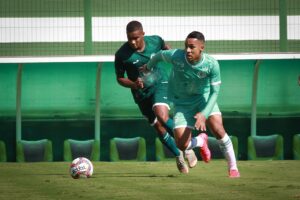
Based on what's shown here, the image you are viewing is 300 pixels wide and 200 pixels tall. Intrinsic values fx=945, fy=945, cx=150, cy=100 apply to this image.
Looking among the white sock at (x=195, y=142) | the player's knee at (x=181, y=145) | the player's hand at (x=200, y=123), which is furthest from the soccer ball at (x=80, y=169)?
the player's hand at (x=200, y=123)

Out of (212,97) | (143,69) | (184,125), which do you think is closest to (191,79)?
(212,97)

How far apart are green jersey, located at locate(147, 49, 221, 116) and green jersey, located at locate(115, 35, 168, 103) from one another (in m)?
0.88

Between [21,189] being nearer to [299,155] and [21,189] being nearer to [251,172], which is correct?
[251,172]

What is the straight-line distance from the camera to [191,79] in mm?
13648

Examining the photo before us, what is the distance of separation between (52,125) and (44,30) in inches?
101

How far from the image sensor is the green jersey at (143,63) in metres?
15.0

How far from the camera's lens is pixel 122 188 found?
42.8 feet

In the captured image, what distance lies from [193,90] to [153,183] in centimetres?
A: 147

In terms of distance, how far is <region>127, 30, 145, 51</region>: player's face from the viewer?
1464 centimetres

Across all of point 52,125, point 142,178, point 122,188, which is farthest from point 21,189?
point 52,125

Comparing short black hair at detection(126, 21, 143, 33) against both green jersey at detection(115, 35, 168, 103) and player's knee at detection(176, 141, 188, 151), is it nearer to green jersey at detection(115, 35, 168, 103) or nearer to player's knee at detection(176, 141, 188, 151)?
green jersey at detection(115, 35, 168, 103)

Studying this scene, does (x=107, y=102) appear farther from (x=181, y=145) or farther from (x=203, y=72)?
(x=203, y=72)

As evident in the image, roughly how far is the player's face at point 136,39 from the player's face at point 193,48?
148cm

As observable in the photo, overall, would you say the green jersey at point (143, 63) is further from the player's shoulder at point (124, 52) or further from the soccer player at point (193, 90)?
the soccer player at point (193, 90)
